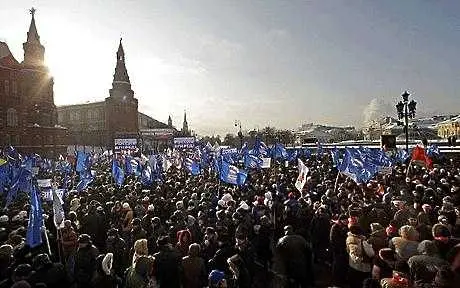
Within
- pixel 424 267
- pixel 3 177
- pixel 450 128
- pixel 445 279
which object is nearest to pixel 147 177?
pixel 3 177

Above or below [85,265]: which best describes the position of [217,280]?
above

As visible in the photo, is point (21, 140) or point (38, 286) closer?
point (38, 286)

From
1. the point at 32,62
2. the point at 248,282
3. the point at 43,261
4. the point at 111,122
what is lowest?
the point at 248,282

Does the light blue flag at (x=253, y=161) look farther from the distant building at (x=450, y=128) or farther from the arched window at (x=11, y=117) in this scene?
the distant building at (x=450, y=128)

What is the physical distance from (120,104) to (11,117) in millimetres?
31166

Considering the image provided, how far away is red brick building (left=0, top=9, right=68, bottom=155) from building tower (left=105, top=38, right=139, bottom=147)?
2290 centimetres

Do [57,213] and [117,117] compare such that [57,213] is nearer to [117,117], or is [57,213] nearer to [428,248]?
[428,248]

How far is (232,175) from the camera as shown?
15141 millimetres

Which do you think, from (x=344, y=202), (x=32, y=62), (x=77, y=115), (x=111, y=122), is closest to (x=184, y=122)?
(x=77, y=115)

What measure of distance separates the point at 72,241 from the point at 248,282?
391 cm

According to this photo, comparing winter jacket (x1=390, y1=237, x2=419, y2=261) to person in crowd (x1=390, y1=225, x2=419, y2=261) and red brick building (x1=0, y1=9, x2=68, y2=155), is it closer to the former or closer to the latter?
person in crowd (x1=390, y1=225, x2=419, y2=261)

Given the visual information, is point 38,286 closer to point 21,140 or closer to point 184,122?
point 21,140

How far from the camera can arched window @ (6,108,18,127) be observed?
200 ft

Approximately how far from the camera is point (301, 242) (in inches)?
322
